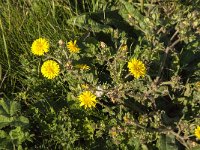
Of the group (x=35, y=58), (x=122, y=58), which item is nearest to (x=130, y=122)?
(x=122, y=58)

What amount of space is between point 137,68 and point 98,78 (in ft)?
0.90

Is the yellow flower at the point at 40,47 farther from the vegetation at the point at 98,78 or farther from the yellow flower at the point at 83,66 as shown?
the yellow flower at the point at 83,66

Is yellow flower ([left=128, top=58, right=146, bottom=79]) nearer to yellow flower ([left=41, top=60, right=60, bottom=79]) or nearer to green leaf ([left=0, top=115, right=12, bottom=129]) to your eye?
yellow flower ([left=41, top=60, right=60, bottom=79])

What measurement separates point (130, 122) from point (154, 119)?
0.17 meters

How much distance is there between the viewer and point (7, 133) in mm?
2262

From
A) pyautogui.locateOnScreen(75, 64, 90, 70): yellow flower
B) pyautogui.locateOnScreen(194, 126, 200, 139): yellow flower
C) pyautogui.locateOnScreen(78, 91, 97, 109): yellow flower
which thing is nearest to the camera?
pyautogui.locateOnScreen(194, 126, 200, 139): yellow flower

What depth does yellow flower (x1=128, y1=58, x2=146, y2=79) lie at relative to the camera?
217cm

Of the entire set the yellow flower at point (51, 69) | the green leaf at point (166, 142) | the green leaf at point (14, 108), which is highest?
the yellow flower at point (51, 69)

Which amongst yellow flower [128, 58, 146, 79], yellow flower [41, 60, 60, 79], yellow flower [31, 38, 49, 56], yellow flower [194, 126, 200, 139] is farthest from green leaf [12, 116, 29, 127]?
yellow flower [194, 126, 200, 139]

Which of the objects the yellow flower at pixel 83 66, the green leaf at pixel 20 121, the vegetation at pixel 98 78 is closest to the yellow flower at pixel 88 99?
the vegetation at pixel 98 78

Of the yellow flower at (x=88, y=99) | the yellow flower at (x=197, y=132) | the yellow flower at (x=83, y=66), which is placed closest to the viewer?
the yellow flower at (x=197, y=132)

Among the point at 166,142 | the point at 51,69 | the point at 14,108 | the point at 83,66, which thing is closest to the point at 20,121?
the point at 14,108

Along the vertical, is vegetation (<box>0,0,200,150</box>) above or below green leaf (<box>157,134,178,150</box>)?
above

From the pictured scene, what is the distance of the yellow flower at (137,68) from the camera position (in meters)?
2.17
